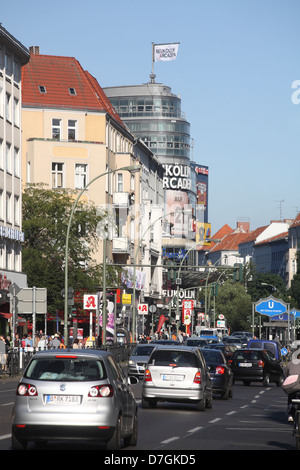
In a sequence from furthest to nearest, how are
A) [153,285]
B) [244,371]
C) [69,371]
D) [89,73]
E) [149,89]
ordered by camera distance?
[149,89]
[153,285]
[89,73]
[244,371]
[69,371]

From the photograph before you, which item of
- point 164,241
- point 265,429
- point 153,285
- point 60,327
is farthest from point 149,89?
point 265,429

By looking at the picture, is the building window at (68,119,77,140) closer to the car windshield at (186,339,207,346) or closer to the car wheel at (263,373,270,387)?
the car windshield at (186,339,207,346)

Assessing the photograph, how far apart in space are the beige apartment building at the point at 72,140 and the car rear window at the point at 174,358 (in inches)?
2165

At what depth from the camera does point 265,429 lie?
2084cm

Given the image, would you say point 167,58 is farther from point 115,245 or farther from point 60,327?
point 60,327

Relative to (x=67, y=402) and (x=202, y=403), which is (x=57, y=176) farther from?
(x=67, y=402)

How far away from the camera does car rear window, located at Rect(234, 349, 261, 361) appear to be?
43.4 m

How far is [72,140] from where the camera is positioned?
84188mm

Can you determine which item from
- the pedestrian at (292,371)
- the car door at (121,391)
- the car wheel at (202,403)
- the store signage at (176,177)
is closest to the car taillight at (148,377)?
the car wheel at (202,403)

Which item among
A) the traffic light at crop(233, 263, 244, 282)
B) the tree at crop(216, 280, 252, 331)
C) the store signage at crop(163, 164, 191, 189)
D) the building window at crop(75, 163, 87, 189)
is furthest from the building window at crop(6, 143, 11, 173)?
the store signage at crop(163, 164, 191, 189)

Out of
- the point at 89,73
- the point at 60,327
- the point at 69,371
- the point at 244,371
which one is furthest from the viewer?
the point at 89,73

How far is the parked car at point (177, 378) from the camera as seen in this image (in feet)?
84.5

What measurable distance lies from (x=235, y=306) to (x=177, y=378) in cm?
14193
